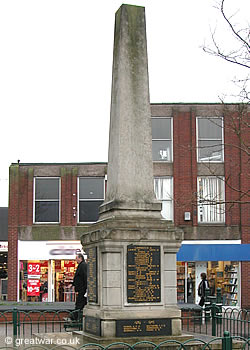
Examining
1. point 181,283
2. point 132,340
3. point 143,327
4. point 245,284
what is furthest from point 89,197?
point 132,340

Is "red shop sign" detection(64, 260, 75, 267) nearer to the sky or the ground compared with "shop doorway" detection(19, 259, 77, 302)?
nearer to the sky

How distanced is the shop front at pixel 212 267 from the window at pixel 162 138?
4.39 meters

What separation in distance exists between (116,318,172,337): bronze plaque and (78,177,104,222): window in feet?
70.1

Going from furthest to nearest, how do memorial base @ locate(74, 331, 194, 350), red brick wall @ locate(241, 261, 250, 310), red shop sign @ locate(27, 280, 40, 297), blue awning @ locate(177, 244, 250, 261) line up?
red shop sign @ locate(27, 280, 40, 297)
red brick wall @ locate(241, 261, 250, 310)
blue awning @ locate(177, 244, 250, 261)
memorial base @ locate(74, 331, 194, 350)

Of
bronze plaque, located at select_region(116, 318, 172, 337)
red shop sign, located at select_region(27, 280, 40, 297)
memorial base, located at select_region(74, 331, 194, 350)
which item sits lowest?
red shop sign, located at select_region(27, 280, 40, 297)

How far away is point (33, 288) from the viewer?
32781 millimetres

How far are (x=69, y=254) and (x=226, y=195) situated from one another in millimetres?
8215

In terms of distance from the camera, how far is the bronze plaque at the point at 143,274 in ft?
38.5

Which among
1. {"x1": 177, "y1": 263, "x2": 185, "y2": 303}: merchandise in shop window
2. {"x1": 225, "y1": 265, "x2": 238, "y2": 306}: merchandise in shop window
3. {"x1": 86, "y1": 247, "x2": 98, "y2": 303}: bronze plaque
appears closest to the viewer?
{"x1": 86, "y1": 247, "x2": 98, "y2": 303}: bronze plaque

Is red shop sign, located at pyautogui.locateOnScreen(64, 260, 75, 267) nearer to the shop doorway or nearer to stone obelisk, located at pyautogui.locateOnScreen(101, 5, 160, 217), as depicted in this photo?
the shop doorway

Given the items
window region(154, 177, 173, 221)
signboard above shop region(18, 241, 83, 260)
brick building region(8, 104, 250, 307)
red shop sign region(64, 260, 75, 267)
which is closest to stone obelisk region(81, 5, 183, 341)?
brick building region(8, 104, 250, 307)

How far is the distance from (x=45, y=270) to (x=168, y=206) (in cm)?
691

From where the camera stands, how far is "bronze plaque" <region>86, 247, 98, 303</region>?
1218 centimetres

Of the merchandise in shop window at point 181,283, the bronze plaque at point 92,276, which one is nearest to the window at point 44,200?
the merchandise in shop window at point 181,283
